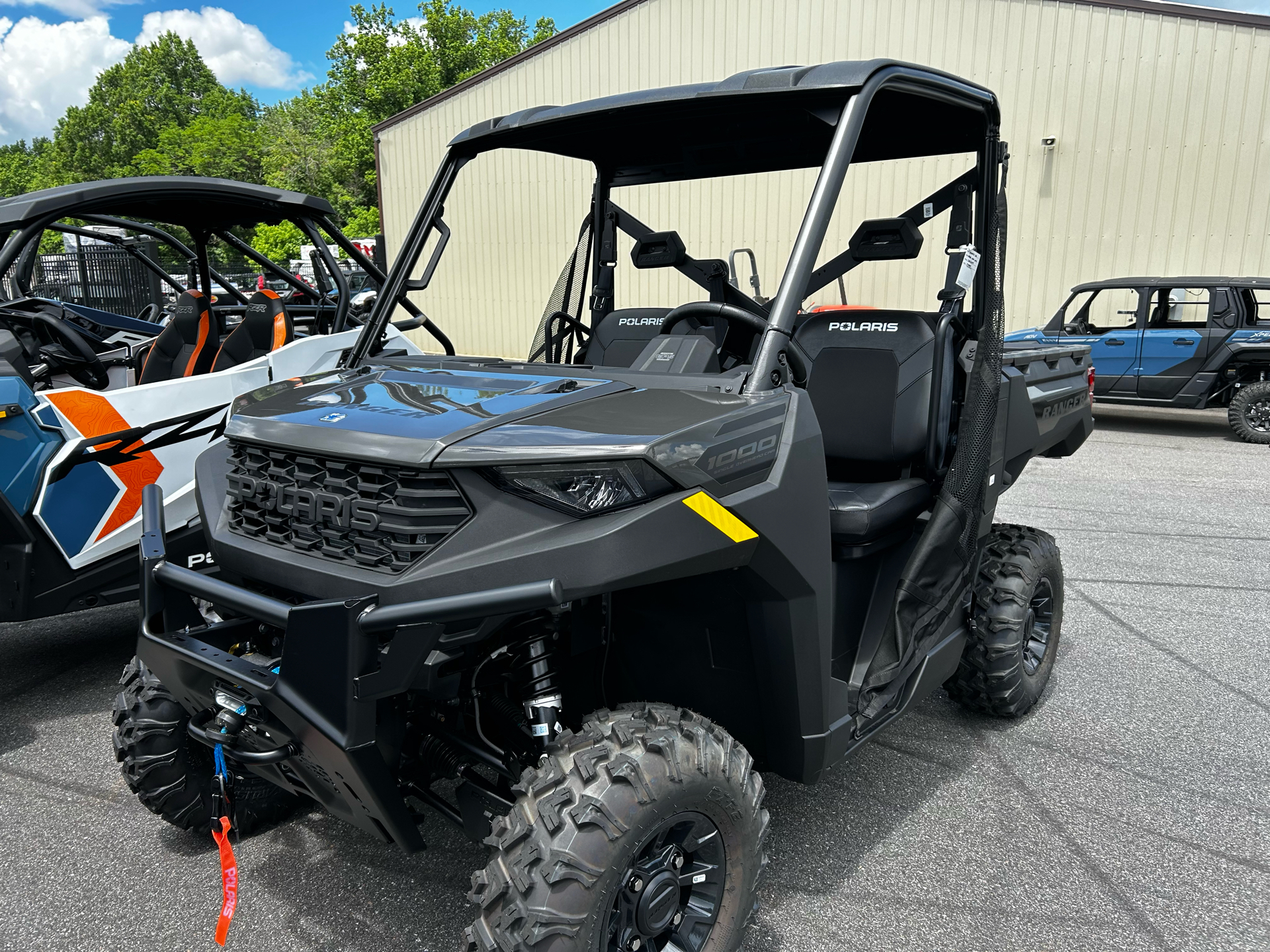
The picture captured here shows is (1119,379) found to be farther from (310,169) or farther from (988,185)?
(310,169)

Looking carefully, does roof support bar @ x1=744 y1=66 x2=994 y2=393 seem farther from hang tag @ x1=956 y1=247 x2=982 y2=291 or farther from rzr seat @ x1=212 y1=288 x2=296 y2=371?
rzr seat @ x1=212 y1=288 x2=296 y2=371

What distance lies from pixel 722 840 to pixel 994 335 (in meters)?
1.80

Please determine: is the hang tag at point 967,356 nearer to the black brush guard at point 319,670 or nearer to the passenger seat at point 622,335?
the passenger seat at point 622,335

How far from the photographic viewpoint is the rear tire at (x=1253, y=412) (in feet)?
32.6

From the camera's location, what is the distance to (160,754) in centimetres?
259

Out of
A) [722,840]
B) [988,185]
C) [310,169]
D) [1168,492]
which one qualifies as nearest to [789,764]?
[722,840]

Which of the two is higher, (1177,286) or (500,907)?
(1177,286)

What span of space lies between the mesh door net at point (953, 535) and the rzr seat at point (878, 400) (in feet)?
0.50

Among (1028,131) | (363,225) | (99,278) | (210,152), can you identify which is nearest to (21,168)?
(210,152)

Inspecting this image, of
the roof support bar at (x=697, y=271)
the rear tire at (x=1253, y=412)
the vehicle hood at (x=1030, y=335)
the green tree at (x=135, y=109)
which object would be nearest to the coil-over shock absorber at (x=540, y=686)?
the roof support bar at (x=697, y=271)

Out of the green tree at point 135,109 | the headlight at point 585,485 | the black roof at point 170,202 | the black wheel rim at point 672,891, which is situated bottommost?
the black wheel rim at point 672,891

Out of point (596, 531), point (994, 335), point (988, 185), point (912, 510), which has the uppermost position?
point (988, 185)

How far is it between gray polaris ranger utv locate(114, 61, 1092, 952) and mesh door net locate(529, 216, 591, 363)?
2.07ft

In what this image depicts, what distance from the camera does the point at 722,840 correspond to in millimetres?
2086
